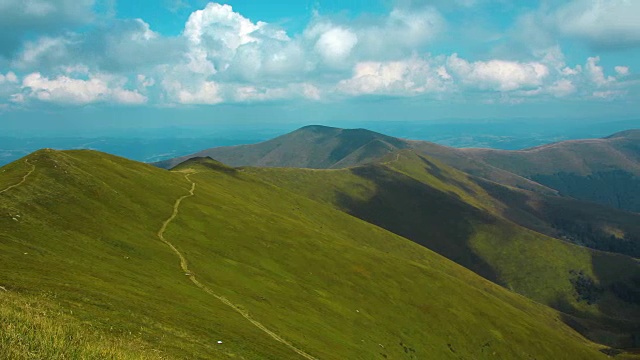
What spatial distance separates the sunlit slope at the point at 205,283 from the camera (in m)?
41.3

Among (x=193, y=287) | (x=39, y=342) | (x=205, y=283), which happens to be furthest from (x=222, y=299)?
(x=39, y=342)

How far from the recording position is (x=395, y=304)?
113500 mm

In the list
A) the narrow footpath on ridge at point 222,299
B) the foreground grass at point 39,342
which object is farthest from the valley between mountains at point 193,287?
the narrow footpath on ridge at point 222,299

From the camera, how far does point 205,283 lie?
70.4 metres

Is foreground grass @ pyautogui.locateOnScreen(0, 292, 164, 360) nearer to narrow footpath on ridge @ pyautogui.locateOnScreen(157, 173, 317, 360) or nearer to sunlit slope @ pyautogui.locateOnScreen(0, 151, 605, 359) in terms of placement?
sunlit slope @ pyautogui.locateOnScreen(0, 151, 605, 359)

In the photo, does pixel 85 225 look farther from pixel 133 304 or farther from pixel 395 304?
pixel 395 304

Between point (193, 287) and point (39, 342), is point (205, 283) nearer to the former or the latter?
point (193, 287)

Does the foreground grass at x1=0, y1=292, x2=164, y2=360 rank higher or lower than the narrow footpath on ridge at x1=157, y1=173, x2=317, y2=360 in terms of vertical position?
higher

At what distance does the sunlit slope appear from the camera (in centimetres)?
4128

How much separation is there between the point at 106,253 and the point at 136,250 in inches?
259

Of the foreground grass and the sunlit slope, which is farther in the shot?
the sunlit slope

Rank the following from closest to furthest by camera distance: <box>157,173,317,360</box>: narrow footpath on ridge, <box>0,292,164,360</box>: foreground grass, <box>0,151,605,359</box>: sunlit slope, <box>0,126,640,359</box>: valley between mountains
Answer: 1. <box>0,292,164,360</box>: foreground grass
2. <box>0,126,640,359</box>: valley between mountains
3. <box>0,151,605,359</box>: sunlit slope
4. <box>157,173,317,360</box>: narrow footpath on ridge

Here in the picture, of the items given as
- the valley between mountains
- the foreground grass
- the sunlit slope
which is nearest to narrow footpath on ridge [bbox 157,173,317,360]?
the valley between mountains

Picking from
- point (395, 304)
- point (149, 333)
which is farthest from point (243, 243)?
point (149, 333)
